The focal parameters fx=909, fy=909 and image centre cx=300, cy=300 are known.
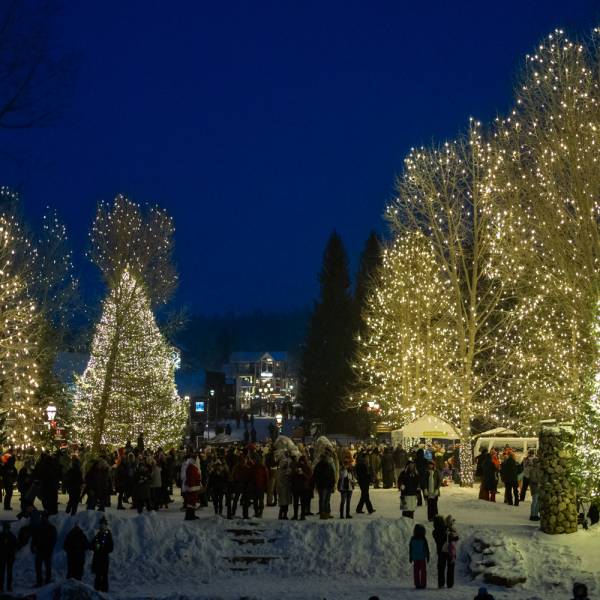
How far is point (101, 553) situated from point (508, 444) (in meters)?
24.5

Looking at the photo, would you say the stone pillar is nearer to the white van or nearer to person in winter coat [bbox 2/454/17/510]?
person in winter coat [bbox 2/454/17/510]

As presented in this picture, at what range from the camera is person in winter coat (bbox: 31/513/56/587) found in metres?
18.0

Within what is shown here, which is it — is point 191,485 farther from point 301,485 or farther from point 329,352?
Result: point 329,352

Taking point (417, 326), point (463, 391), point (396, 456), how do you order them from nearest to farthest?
point (396, 456)
point (463, 391)
point (417, 326)

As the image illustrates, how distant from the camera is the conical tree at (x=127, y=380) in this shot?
3531 cm

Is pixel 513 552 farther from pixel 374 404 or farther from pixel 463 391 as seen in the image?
pixel 374 404

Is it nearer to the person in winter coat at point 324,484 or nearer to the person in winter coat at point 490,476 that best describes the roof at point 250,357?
the person in winter coat at point 490,476

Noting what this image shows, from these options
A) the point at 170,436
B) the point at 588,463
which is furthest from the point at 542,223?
the point at 170,436

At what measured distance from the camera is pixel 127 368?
35844mm

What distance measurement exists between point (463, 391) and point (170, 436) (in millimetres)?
12590

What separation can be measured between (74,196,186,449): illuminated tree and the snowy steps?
12681 mm

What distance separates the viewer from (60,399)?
1649 inches

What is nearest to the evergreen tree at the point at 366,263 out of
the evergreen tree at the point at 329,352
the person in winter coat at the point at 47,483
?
the evergreen tree at the point at 329,352

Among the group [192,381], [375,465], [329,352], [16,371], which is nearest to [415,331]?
[375,465]
